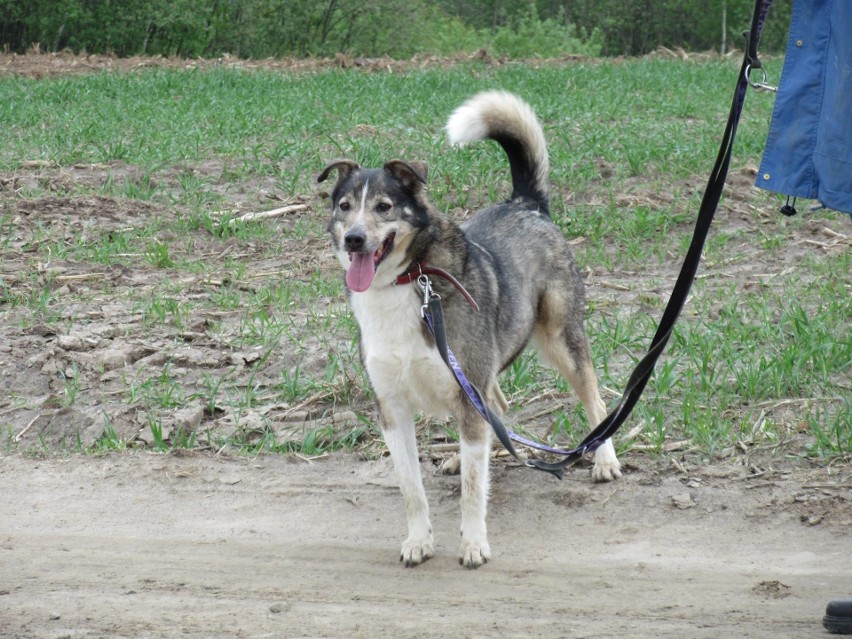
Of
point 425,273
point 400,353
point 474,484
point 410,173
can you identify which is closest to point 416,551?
point 474,484

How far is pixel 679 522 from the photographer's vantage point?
435cm

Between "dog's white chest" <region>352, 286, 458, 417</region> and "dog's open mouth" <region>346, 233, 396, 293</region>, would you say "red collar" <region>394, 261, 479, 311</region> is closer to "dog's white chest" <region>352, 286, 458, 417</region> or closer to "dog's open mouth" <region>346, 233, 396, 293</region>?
"dog's white chest" <region>352, 286, 458, 417</region>

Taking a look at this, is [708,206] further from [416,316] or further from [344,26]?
[344,26]

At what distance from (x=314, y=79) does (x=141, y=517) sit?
1494 cm

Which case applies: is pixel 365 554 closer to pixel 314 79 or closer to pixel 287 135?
A: pixel 287 135

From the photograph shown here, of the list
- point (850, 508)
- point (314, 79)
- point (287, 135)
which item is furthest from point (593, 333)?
point (314, 79)

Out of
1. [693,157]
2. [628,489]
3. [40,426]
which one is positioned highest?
[693,157]

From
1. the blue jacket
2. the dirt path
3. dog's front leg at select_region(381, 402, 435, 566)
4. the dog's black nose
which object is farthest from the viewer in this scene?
dog's front leg at select_region(381, 402, 435, 566)

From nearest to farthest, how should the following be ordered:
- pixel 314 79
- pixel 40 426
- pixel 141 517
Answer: pixel 141 517 → pixel 40 426 → pixel 314 79

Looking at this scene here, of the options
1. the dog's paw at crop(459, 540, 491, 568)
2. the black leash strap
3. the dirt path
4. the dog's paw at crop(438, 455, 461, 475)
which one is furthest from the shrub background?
the black leash strap

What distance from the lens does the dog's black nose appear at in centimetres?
391

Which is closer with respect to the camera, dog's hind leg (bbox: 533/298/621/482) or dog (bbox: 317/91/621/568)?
dog (bbox: 317/91/621/568)

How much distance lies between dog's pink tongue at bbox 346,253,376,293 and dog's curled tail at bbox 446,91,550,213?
999mm

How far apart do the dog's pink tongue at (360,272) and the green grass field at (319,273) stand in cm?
158
